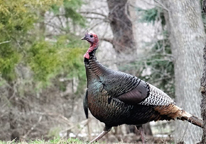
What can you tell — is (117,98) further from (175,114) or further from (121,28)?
(121,28)

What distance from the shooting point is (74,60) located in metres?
9.95

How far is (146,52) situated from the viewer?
11.4 m

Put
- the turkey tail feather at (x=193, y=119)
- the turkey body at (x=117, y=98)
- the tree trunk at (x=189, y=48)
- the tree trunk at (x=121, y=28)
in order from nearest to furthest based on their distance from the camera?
the turkey body at (x=117, y=98), the turkey tail feather at (x=193, y=119), the tree trunk at (x=189, y=48), the tree trunk at (x=121, y=28)

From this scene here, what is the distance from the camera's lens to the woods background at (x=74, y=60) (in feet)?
28.1

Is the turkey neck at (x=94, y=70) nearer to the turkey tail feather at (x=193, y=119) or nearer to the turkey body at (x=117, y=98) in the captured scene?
the turkey body at (x=117, y=98)

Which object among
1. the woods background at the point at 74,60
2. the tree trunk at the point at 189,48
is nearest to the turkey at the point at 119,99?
the woods background at the point at 74,60

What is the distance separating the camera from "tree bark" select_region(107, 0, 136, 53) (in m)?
13.3

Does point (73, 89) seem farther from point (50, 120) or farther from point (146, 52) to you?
point (146, 52)

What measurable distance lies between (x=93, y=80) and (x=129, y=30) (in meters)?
8.57

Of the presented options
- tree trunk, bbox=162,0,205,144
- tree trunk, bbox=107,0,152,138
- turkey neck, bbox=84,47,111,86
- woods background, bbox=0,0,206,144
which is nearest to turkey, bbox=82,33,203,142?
turkey neck, bbox=84,47,111,86

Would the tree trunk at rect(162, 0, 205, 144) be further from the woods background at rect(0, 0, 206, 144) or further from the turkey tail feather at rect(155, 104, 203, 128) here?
the turkey tail feather at rect(155, 104, 203, 128)

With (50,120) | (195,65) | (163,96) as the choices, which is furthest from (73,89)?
(163,96)

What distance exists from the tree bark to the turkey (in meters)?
7.77

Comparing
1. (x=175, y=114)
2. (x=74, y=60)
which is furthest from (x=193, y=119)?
(x=74, y=60)
